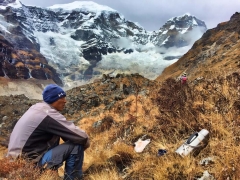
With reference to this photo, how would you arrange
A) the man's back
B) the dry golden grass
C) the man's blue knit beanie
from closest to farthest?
the dry golden grass, the man's back, the man's blue knit beanie

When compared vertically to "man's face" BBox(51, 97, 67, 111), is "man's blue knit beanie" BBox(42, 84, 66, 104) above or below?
above

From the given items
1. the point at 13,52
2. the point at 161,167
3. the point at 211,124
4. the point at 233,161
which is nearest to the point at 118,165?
the point at 161,167

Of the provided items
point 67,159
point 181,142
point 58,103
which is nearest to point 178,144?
point 181,142

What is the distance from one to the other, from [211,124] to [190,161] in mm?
811

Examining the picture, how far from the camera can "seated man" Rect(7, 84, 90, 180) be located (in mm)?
3752

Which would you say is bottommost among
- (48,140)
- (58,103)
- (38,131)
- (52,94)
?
(48,140)

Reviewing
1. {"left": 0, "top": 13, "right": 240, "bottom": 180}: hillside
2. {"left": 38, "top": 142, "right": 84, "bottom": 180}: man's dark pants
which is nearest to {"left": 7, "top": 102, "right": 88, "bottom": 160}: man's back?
{"left": 38, "top": 142, "right": 84, "bottom": 180}: man's dark pants

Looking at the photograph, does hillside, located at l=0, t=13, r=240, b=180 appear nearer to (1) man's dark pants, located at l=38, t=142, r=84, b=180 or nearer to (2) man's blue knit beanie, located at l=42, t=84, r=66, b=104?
(1) man's dark pants, located at l=38, t=142, r=84, b=180

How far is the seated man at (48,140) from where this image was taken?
3752mm

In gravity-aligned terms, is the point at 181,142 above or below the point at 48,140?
above

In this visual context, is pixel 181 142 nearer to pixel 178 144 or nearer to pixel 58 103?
pixel 178 144

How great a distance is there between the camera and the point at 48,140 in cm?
396

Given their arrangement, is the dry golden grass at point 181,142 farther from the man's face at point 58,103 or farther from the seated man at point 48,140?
the man's face at point 58,103

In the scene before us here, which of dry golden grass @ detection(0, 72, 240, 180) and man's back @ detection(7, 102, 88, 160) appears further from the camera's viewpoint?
man's back @ detection(7, 102, 88, 160)
